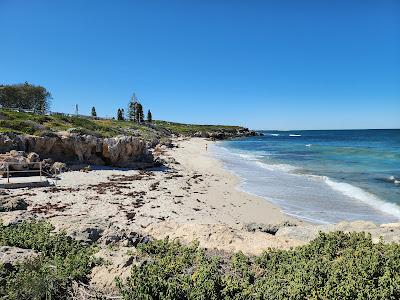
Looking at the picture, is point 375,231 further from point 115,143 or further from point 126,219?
point 115,143

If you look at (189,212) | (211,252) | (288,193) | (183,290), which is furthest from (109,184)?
(183,290)

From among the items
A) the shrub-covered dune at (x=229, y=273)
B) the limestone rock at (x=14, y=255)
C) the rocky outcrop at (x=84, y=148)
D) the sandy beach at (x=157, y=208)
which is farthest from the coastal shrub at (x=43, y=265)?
the rocky outcrop at (x=84, y=148)

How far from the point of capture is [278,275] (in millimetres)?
6555

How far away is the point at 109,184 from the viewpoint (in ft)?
83.2

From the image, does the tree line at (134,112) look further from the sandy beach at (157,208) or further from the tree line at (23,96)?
the sandy beach at (157,208)

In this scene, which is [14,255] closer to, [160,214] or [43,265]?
[43,265]

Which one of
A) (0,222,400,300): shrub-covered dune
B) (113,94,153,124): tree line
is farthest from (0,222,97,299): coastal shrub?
(113,94,153,124): tree line

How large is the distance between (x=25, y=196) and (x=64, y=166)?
984 cm

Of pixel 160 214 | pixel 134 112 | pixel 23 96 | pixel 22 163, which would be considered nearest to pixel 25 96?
pixel 23 96

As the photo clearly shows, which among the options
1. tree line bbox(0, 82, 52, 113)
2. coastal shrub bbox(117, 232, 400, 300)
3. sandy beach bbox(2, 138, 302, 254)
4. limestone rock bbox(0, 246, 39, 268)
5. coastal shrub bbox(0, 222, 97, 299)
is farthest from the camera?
tree line bbox(0, 82, 52, 113)

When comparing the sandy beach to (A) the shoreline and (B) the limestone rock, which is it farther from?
(B) the limestone rock

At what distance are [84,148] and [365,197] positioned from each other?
25460mm

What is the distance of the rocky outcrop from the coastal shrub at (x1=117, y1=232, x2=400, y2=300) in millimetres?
27244

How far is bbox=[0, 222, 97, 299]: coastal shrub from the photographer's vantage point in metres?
6.07
